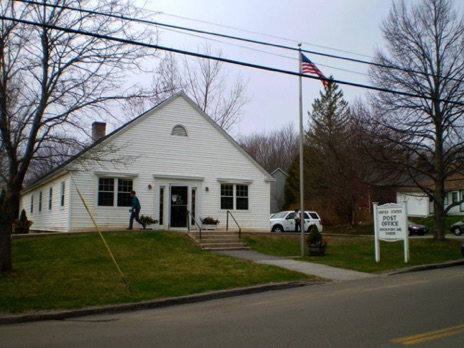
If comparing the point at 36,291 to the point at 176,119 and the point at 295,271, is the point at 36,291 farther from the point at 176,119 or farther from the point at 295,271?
the point at 176,119

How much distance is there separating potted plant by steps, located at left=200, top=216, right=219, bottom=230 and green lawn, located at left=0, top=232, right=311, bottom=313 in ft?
12.8

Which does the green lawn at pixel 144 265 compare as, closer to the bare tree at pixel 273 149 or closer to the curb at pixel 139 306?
the curb at pixel 139 306

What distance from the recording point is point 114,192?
23391 millimetres

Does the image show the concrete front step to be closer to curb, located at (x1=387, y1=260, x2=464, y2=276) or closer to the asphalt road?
curb, located at (x1=387, y1=260, x2=464, y2=276)

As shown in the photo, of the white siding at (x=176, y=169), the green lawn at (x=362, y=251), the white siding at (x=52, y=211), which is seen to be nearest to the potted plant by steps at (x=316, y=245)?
the green lawn at (x=362, y=251)

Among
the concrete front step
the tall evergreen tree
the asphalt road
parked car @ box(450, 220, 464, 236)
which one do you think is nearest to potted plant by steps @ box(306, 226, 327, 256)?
the concrete front step

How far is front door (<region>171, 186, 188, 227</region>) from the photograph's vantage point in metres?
24.7

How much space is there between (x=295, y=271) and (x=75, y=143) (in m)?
7.52

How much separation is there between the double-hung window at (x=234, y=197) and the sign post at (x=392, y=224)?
Result: 9.78 m

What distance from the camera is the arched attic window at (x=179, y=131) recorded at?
25172mm

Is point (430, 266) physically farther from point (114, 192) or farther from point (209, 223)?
point (114, 192)

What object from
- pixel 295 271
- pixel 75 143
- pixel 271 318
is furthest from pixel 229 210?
pixel 271 318

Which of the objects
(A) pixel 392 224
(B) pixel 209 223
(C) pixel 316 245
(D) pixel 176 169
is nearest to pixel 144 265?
(C) pixel 316 245

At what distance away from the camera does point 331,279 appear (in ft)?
45.3
